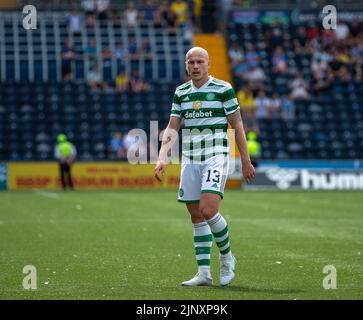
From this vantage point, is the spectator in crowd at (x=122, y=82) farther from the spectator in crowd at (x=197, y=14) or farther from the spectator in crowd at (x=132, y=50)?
the spectator in crowd at (x=197, y=14)

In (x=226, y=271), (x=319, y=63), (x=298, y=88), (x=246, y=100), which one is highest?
(x=319, y=63)

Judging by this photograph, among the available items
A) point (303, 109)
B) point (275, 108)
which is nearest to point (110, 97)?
point (275, 108)

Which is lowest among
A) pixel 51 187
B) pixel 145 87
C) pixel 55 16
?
pixel 51 187

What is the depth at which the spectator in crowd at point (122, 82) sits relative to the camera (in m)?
39.0

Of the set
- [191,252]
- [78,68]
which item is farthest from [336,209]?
[78,68]

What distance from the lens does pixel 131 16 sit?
40.1 m

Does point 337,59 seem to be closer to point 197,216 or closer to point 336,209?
point 336,209

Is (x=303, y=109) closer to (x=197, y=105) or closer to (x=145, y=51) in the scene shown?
(x=145, y=51)

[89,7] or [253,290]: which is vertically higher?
[89,7]

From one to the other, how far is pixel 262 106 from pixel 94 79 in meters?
6.42

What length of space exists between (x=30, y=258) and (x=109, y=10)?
28515 mm

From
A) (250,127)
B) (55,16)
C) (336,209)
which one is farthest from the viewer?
(55,16)

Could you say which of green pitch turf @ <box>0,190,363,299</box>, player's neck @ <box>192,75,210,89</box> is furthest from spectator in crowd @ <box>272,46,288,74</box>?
player's neck @ <box>192,75,210,89</box>
